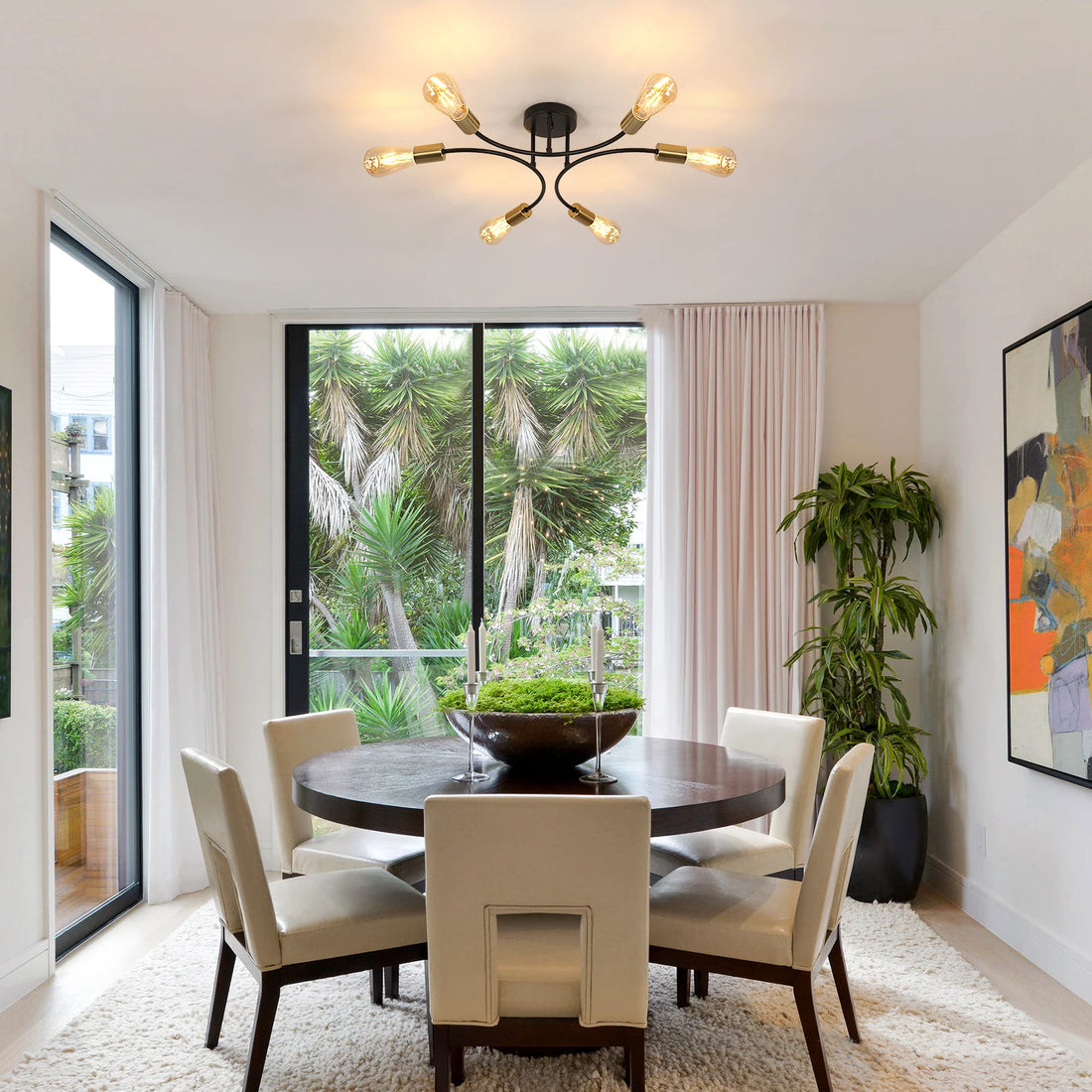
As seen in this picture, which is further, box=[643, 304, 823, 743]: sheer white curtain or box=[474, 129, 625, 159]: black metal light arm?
box=[643, 304, 823, 743]: sheer white curtain

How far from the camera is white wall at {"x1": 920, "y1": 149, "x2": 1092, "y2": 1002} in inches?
122

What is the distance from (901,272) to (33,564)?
3.39 m

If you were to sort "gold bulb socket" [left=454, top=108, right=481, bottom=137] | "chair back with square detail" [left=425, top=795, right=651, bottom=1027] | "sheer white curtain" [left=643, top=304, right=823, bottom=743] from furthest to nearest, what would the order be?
"sheer white curtain" [left=643, top=304, right=823, bottom=743] < "gold bulb socket" [left=454, top=108, right=481, bottom=137] < "chair back with square detail" [left=425, top=795, right=651, bottom=1027]

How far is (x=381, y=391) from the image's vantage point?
4.74 metres

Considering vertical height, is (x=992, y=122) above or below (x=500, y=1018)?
above

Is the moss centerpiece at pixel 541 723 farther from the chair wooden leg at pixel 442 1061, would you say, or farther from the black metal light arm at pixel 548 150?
the black metal light arm at pixel 548 150

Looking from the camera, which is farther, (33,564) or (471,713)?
(33,564)

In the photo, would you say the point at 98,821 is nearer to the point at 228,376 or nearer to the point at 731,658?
the point at 228,376

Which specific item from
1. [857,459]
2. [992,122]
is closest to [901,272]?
[857,459]

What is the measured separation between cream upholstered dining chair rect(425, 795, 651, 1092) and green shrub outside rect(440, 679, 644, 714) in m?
0.61

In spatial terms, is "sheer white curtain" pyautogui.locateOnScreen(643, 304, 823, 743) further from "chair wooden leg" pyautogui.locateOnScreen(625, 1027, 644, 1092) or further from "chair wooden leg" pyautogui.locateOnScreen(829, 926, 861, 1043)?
"chair wooden leg" pyautogui.locateOnScreen(625, 1027, 644, 1092)

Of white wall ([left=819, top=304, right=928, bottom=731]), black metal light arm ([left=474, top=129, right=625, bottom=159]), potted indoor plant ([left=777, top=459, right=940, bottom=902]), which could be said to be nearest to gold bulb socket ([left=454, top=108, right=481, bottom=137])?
black metal light arm ([left=474, top=129, right=625, bottom=159])

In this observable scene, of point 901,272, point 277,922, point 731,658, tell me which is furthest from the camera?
point 731,658

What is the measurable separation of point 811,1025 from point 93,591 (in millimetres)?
2891
